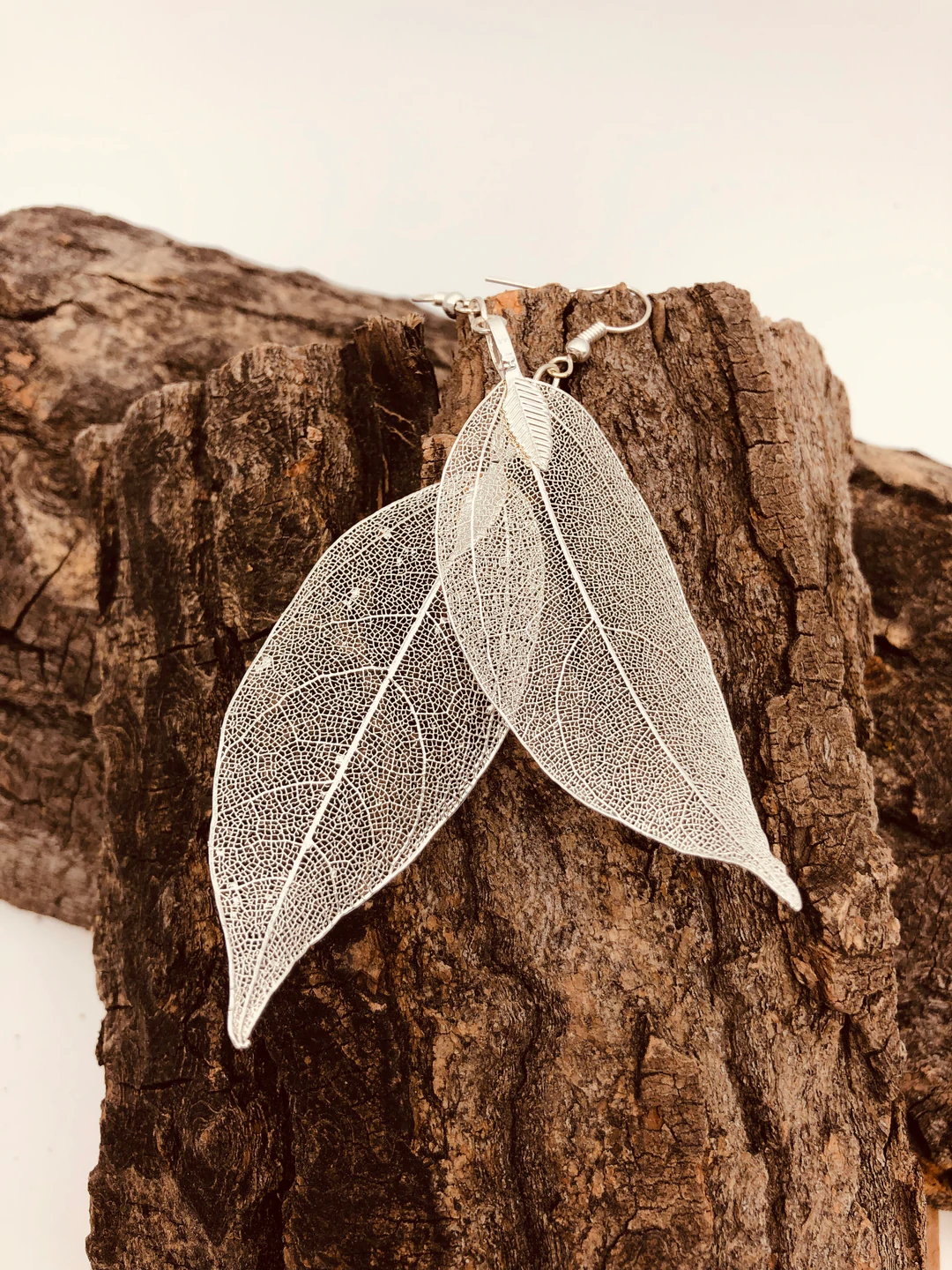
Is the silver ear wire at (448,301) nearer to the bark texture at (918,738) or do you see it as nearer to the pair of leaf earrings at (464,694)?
the pair of leaf earrings at (464,694)

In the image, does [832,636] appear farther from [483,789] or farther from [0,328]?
[0,328]

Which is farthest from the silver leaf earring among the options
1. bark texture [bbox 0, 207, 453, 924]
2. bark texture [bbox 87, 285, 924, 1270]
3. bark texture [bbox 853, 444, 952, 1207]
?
bark texture [bbox 0, 207, 453, 924]

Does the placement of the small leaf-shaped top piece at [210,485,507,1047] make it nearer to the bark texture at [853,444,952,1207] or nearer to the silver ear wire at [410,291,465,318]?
the silver ear wire at [410,291,465,318]

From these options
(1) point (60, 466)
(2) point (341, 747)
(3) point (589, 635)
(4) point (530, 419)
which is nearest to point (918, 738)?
(3) point (589, 635)

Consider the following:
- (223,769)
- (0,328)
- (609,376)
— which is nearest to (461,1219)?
(223,769)

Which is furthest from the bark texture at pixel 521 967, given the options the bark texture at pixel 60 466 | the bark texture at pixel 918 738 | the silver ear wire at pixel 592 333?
the bark texture at pixel 60 466

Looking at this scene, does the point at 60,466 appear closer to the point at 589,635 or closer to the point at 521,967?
the point at 589,635
